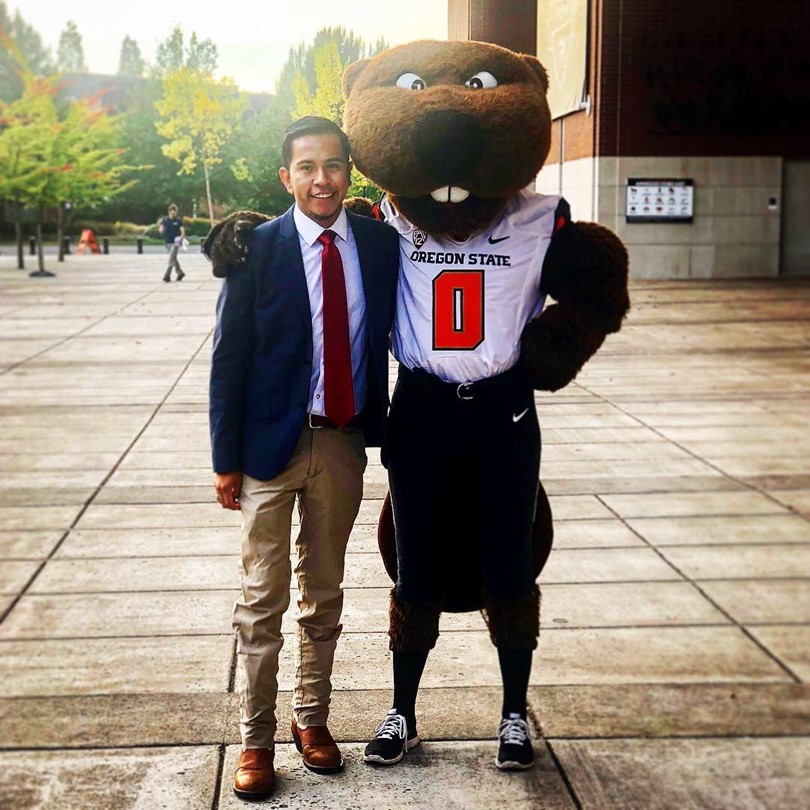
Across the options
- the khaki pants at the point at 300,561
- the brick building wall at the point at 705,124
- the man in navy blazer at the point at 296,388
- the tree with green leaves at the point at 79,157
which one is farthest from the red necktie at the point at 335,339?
the tree with green leaves at the point at 79,157

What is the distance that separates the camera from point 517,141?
3418 mm

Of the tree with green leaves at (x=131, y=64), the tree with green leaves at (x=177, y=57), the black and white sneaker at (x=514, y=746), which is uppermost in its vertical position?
the tree with green leaves at (x=131, y=64)

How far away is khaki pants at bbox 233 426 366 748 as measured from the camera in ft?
11.6

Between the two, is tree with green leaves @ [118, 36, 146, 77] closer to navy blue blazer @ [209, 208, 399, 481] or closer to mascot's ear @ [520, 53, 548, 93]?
mascot's ear @ [520, 53, 548, 93]

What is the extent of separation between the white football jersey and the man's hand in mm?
615

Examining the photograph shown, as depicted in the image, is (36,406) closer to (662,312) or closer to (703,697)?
(703,697)

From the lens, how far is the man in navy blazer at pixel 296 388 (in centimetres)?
347

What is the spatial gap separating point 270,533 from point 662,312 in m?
14.5

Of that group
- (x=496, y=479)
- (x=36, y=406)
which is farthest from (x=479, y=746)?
(x=36, y=406)

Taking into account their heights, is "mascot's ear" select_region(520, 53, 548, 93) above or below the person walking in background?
above

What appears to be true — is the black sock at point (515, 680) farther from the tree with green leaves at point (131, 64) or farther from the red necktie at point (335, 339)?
the tree with green leaves at point (131, 64)

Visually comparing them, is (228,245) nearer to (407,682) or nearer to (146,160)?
(407,682)

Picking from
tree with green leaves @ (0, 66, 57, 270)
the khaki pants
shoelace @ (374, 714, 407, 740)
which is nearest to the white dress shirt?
the khaki pants

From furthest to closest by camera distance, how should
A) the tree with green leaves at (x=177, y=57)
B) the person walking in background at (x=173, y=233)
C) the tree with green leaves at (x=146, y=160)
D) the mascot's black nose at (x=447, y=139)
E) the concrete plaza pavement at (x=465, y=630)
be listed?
the tree with green leaves at (x=146, y=160) → the person walking in background at (x=173, y=233) → the tree with green leaves at (x=177, y=57) → the concrete plaza pavement at (x=465, y=630) → the mascot's black nose at (x=447, y=139)
